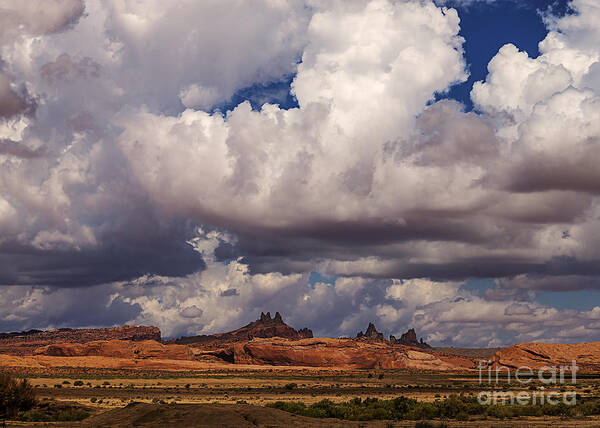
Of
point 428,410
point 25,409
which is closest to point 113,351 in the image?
point 25,409

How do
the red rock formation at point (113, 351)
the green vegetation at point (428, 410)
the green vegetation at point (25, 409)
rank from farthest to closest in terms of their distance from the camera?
1. the red rock formation at point (113, 351)
2. the green vegetation at point (428, 410)
3. the green vegetation at point (25, 409)

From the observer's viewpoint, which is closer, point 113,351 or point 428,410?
point 428,410

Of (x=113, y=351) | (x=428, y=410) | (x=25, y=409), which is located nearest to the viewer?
(x=25, y=409)

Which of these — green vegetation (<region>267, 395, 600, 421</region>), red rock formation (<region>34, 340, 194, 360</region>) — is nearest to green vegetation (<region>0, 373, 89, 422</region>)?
green vegetation (<region>267, 395, 600, 421</region>)

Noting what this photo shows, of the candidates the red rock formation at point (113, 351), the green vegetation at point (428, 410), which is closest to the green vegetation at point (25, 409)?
the green vegetation at point (428, 410)

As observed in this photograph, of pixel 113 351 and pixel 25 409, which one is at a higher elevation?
pixel 25 409

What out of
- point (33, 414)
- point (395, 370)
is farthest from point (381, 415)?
point (395, 370)

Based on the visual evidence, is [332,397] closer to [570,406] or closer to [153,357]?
A: [570,406]

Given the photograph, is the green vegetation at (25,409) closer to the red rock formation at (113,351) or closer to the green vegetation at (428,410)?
the green vegetation at (428,410)

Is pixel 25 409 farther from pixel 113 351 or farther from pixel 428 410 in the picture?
pixel 113 351

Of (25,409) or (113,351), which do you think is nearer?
(25,409)

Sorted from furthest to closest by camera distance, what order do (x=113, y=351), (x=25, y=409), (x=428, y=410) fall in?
1. (x=113, y=351)
2. (x=428, y=410)
3. (x=25, y=409)

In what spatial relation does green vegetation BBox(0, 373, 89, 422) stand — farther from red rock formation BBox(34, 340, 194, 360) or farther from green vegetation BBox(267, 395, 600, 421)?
red rock formation BBox(34, 340, 194, 360)

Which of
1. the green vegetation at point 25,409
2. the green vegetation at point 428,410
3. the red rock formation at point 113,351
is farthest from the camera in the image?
the red rock formation at point 113,351
